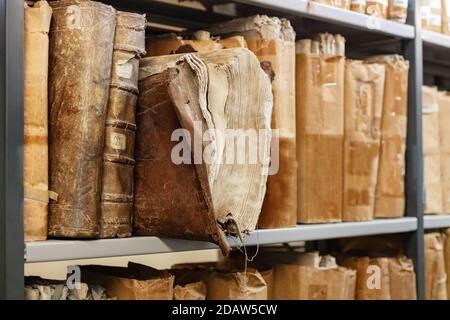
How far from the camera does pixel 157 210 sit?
1153 mm

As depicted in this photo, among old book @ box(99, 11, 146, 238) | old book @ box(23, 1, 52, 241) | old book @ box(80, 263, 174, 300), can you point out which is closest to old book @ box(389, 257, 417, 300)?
old book @ box(80, 263, 174, 300)

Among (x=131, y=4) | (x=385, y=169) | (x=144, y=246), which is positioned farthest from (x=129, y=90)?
(x=385, y=169)

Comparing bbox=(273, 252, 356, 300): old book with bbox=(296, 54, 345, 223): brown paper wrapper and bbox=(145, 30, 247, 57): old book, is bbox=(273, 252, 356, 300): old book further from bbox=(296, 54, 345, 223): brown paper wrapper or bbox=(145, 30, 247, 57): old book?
bbox=(145, 30, 247, 57): old book

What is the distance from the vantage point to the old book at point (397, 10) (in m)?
1.66

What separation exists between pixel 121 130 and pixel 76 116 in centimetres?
9

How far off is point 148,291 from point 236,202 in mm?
224

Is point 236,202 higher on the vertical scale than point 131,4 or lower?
lower

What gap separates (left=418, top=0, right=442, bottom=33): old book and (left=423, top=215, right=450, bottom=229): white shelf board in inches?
20.0

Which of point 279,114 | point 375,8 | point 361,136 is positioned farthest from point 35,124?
point 375,8

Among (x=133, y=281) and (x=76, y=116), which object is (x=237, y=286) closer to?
(x=133, y=281)

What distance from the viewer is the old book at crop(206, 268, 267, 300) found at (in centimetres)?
135

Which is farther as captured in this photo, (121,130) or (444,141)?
(444,141)

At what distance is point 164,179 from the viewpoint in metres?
1.15
